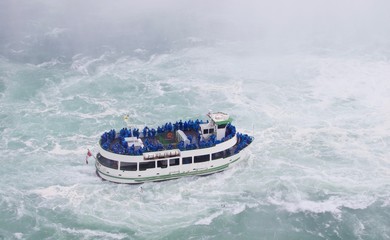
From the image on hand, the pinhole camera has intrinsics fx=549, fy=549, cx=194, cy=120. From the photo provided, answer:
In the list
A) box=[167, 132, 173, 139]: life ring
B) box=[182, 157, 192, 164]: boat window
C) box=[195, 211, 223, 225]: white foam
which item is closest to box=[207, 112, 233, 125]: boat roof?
box=[167, 132, 173, 139]: life ring

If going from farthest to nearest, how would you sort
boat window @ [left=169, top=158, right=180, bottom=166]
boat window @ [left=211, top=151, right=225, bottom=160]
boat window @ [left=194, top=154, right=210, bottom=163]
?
1. boat window @ [left=211, top=151, right=225, bottom=160]
2. boat window @ [left=194, top=154, right=210, bottom=163]
3. boat window @ [left=169, top=158, right=180, bottom=166]

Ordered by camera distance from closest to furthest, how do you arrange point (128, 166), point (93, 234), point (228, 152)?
point (93, 234)
point (128, 166)
point (228, 152)

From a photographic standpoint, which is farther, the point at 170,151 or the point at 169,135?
the point at 169,135

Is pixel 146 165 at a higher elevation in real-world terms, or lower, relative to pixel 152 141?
lower

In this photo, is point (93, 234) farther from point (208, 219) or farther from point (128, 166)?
point (208, 219)

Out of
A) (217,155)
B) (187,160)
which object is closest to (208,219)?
(187,160)

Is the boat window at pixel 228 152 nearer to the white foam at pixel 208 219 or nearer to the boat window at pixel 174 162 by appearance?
the boat window at pixel 174 162

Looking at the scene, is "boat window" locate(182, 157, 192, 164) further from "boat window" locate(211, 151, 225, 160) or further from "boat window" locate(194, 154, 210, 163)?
"boat window" locate(211, 151, 225, 160)
